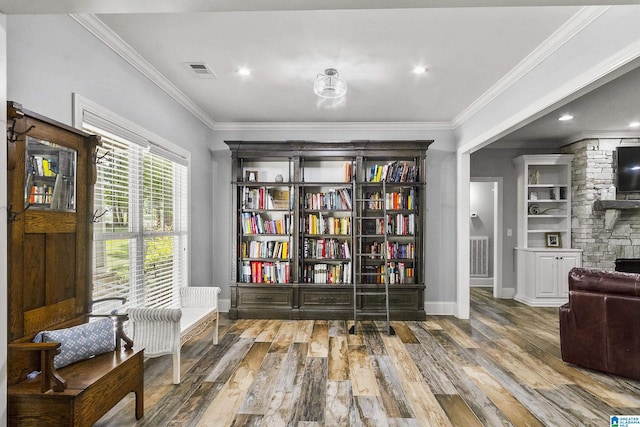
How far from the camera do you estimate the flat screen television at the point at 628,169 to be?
5594 mm

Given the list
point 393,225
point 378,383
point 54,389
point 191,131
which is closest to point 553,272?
point 393,225

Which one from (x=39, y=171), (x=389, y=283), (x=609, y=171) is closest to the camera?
(x=39, y=171)

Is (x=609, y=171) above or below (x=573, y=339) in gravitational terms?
above

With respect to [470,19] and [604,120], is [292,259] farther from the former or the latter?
[604,120]

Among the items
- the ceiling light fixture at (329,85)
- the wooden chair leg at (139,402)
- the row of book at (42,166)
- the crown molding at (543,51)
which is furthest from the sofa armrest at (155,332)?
the crown molding at (543,51)

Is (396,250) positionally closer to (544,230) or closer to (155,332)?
(544,230)

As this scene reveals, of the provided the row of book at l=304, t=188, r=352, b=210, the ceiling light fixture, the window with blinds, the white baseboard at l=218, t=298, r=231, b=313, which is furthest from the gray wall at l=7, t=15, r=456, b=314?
the ceiling light fixture

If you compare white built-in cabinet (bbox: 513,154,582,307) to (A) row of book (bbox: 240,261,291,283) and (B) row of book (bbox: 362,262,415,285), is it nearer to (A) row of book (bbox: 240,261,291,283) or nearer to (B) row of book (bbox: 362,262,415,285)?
(B) row of book (bbox: 362,262,415,285)

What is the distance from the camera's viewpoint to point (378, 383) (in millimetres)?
2951

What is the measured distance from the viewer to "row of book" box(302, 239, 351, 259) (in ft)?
16.5

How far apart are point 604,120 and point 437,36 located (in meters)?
3.70

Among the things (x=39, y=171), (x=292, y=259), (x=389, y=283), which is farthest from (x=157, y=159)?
(x=389, y=283)

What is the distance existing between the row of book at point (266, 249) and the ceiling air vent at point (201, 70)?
2.33 metres

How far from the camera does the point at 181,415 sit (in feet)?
8.02
